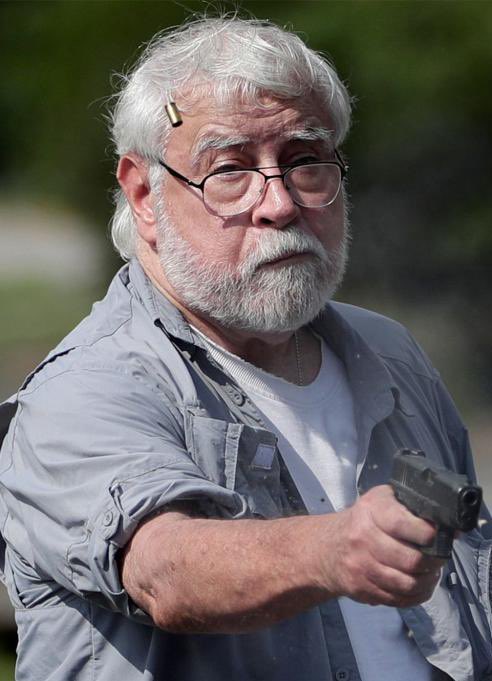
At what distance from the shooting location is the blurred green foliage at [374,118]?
6121mm

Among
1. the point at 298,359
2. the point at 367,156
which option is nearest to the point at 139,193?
the point at 298,359

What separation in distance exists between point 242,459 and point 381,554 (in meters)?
0.69

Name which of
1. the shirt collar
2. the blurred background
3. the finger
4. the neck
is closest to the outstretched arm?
the finger

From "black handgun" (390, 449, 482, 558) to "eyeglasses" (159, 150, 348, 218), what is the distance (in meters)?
1.03

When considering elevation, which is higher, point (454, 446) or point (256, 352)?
point (256, 352)

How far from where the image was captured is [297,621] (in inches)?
89.0

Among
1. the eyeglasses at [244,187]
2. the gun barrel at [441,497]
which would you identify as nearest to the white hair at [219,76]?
the eyeglasses at [244,187]

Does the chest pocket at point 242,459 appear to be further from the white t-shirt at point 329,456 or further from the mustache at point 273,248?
the mustache at point 273,248

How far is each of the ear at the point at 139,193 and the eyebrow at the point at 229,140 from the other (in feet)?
0.59

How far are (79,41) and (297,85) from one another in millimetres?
3997

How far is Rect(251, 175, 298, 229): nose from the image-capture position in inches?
101

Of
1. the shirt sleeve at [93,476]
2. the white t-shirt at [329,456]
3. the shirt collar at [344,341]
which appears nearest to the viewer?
the shirt sleeve at [93,476]

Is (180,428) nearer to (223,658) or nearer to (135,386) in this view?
(135,386)

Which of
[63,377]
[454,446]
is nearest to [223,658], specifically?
[63,377]
